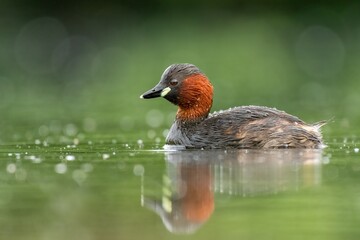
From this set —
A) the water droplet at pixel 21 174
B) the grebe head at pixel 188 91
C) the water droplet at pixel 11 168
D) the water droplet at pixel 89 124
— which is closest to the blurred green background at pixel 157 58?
the water droplet at pixel 89 124

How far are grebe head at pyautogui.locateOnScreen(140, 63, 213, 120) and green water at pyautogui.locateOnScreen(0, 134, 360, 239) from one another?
4.63 feet

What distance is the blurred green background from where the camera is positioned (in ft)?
68.8

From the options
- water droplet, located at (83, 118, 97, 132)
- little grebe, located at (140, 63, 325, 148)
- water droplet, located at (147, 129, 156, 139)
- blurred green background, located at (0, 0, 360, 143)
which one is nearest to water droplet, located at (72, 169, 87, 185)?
little grebe, located at (140, 63, 325, 148)

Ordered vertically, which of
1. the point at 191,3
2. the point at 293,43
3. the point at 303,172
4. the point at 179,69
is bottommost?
the point at 303,172

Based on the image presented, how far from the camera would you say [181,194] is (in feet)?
32.0

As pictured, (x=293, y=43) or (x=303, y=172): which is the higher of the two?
(x=293, y=43)

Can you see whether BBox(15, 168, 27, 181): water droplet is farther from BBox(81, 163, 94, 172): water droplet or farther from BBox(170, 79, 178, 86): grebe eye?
BBox(170, 79, 178, 86): grebe eye

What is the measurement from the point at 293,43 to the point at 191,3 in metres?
10.9

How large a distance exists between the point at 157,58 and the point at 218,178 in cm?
2515

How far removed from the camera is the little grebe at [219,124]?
13.8 metres

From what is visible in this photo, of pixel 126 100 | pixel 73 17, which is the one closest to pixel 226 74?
pixel 126 100

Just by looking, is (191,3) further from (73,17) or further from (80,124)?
(80,124)

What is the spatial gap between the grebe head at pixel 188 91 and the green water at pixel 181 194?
55.5 inches

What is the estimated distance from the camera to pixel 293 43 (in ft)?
130
